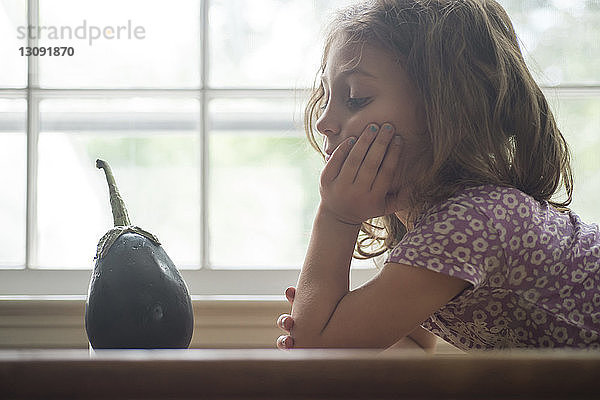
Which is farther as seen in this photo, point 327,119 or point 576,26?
point 576,26

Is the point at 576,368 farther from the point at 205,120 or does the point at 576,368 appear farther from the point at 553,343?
the point at 205,120

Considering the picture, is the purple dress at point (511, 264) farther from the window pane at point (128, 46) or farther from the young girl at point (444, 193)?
the window pane at point (128, 46)

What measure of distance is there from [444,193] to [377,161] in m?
0.09

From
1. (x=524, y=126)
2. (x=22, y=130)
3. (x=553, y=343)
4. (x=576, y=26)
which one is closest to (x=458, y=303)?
(x=553, y=343)

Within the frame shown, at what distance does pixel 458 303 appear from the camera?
0.87 metres

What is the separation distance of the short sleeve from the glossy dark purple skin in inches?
11.0

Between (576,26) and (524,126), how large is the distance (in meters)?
0.80

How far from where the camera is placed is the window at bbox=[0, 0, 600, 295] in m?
→ 1.58

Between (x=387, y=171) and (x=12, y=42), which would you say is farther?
(x=12, y=42)

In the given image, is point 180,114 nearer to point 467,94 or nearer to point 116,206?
A: point 116,206

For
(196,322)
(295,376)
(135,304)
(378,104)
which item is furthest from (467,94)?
(196,322)

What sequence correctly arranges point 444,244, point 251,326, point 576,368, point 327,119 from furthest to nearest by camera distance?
point 251,326 < point 327,119 < point 444,244 < point 576,368

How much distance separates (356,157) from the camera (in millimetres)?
884

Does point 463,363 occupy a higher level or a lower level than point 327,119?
lower
